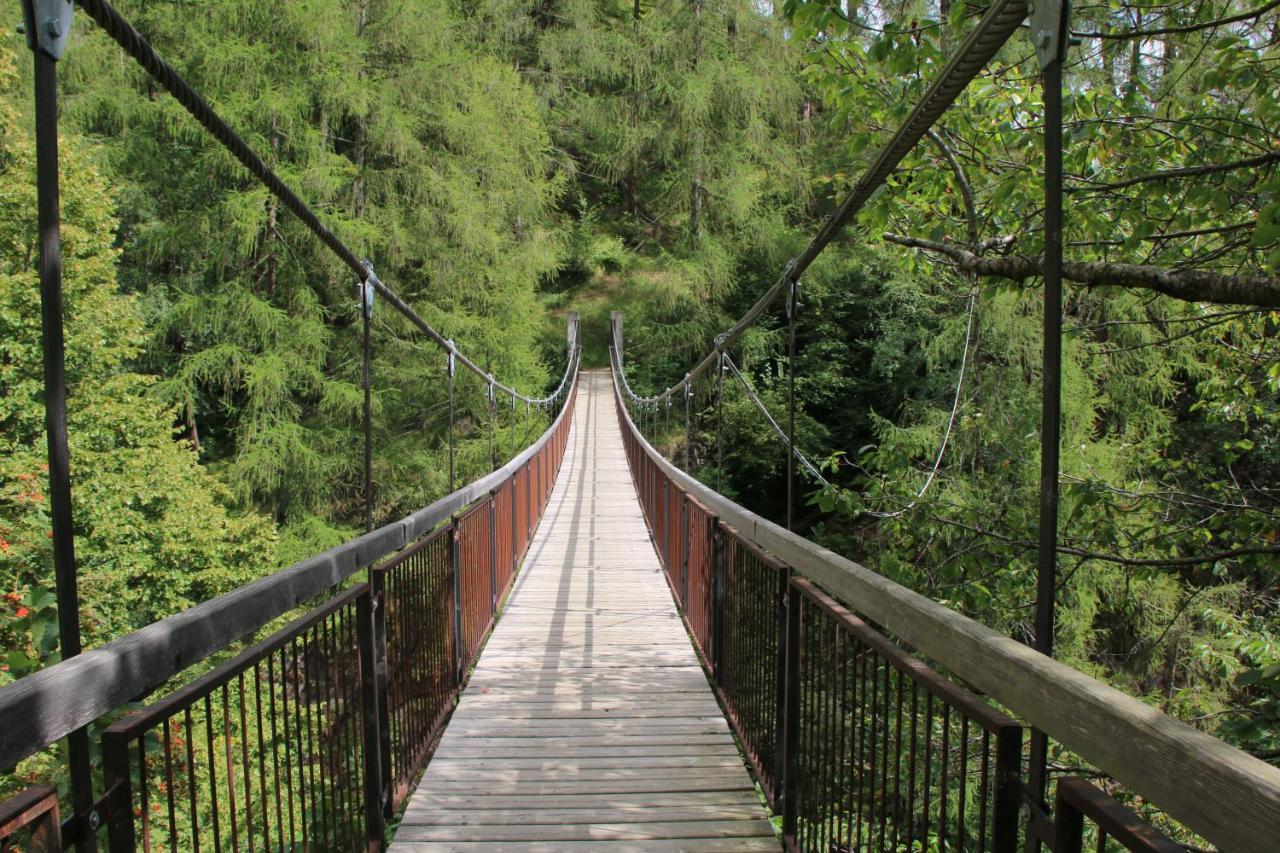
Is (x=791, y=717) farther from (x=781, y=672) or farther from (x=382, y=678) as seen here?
(x=382, y=678)

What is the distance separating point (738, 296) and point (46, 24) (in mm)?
21539

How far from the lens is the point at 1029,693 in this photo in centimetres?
94

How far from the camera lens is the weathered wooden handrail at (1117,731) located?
62cm

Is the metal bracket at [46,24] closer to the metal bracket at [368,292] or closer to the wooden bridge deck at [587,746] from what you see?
the metal bracket at [368,292]

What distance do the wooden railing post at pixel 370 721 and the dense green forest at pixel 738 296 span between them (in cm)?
99

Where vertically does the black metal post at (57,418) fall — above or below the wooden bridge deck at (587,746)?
above

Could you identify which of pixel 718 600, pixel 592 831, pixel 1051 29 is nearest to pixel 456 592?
pixel 718 600

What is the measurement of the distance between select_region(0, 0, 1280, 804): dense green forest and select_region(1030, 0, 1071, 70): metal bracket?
52.9 inches

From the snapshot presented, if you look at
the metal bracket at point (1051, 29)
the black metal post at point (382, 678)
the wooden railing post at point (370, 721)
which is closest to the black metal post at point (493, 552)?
the black metal post at point (382, 678)

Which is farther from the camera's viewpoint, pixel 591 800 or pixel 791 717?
pixel 591 800

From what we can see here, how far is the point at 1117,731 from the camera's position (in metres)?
0.77

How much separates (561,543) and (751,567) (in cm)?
441

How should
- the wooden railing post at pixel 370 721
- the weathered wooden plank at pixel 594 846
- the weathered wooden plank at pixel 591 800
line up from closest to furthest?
the wooden railing post at pixel 370 721 < the weathered wooden plank at pixel 594 846 < the weathered wooden plank at pixel 591 800

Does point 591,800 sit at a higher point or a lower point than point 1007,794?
lower
